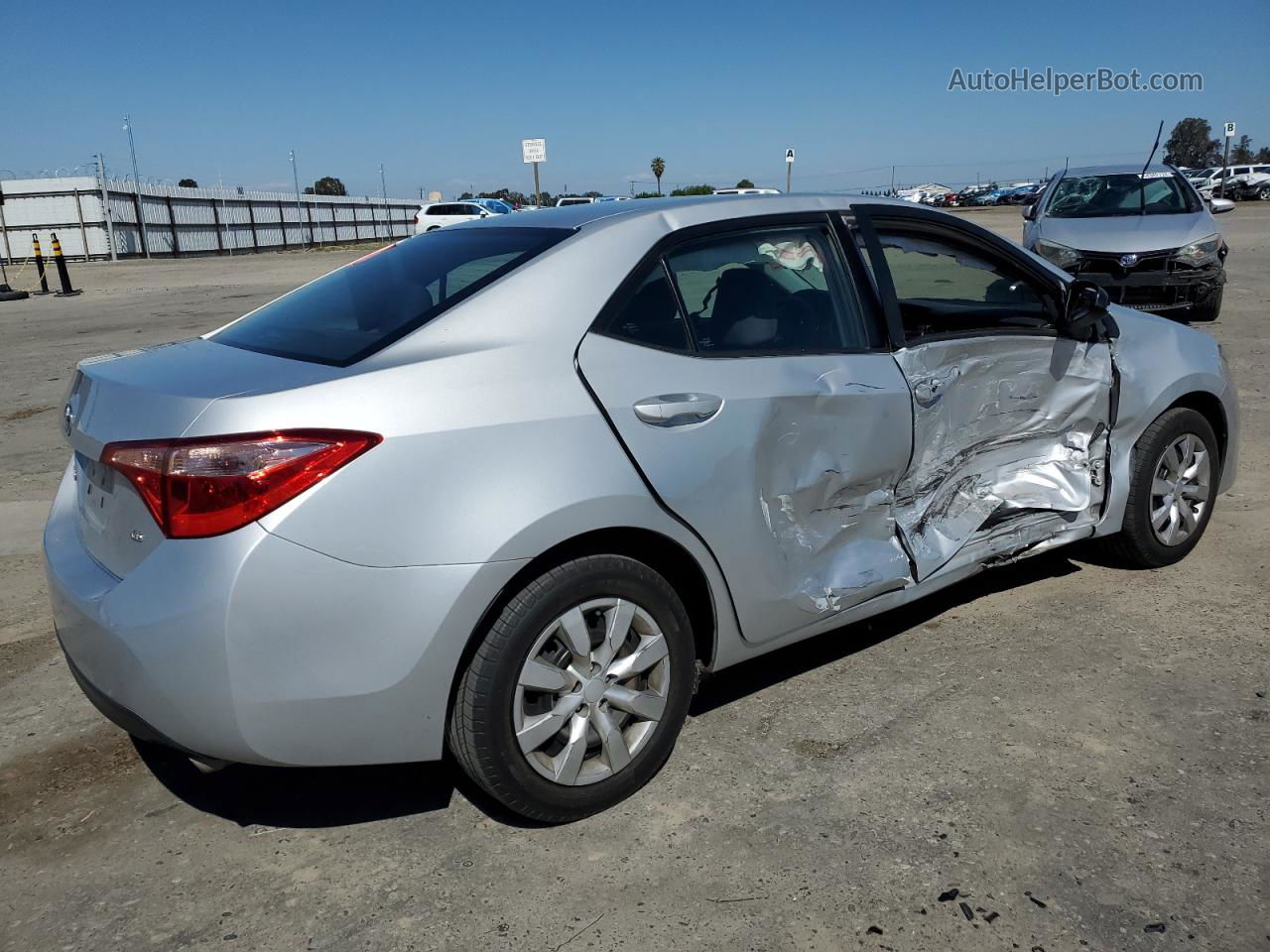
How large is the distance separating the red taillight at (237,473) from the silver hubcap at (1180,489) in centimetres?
348

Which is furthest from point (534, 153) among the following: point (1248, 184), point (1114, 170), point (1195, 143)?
point (1195, 143)

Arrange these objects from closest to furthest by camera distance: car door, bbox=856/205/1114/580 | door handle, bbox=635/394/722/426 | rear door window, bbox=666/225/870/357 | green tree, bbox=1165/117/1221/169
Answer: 1. door handle, bbox=635/394/722/426
2. rear door window, bbox=666/225/870/357
3. car door, bbox=856/205/1114/580
4. green tree, bbox=1165/117/1221/169

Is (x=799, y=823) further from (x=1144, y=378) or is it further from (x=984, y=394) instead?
(x=1144, y=378)

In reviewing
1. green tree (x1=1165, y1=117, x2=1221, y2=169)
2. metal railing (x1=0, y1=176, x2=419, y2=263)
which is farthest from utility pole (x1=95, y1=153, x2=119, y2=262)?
green tree (x1=1165, y1=117, x2=1221, y2=169)

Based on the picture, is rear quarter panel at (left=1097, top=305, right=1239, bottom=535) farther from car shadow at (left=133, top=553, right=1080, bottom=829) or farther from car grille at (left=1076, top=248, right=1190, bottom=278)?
car grille at (left=1076, top=248, right=1190, bottom=278)

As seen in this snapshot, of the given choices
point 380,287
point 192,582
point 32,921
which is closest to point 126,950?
point 32,921

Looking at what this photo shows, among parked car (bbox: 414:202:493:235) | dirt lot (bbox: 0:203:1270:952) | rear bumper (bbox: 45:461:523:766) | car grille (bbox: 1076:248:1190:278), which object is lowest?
dirt lot (bbox: 0:203:1270:952)

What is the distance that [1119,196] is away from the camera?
37.4 feet

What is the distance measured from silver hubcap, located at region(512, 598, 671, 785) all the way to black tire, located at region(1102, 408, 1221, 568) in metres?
2.46

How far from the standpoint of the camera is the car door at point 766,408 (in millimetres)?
2855

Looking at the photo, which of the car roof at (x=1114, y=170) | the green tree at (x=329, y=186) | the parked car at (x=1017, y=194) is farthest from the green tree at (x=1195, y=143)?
the car roof at (x=1114, y=170)

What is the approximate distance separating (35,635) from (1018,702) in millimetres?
3787

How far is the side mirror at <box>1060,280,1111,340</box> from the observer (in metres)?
3.94

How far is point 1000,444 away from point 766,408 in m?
1.34
